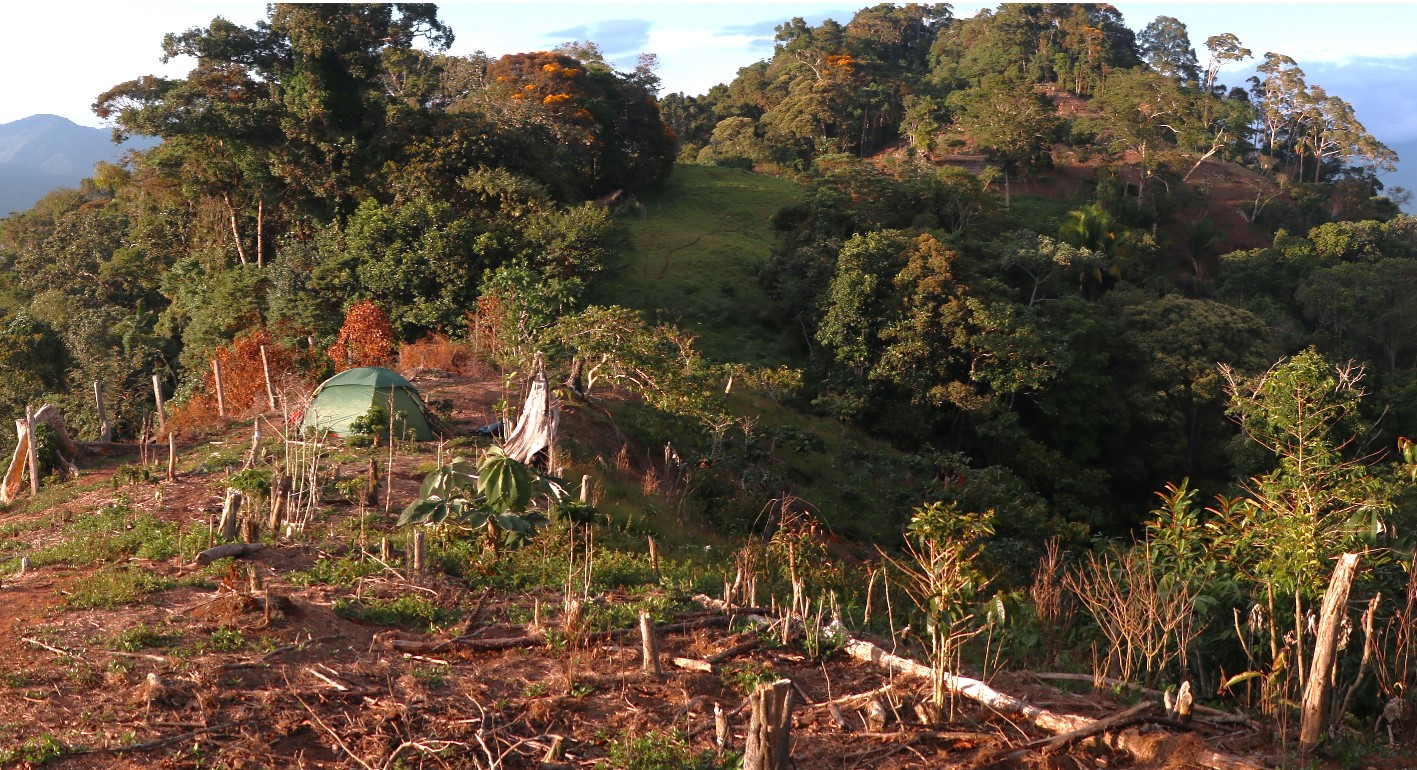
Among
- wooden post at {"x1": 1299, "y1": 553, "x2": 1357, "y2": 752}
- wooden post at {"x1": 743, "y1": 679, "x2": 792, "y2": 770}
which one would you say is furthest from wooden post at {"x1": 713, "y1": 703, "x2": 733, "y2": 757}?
wooden post at {"x1": 1299, "y1": 553, "x2": 1357, "y2": 752}

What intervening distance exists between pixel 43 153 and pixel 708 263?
12953 centimetres

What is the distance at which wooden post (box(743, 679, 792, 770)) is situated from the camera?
4035 millimetres

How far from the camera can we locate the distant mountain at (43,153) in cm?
10144

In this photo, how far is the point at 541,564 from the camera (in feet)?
25.2

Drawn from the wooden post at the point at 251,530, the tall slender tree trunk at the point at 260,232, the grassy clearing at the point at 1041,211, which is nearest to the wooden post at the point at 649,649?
the wooden post at the point at 251,530

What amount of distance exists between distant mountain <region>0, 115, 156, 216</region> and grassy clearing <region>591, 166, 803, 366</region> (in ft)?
262

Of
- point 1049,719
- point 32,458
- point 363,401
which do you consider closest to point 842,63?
point 363,401

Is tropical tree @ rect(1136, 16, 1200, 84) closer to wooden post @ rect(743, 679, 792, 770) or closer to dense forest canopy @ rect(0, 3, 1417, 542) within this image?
dense forest canopy @ rect(0, 3, 1417, 542)

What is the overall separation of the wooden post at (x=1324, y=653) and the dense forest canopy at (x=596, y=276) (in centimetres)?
888

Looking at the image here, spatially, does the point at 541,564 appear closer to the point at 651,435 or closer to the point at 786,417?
the point at 651,435

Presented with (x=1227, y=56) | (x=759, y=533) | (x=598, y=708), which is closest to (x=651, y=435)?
(x=759, y=533)

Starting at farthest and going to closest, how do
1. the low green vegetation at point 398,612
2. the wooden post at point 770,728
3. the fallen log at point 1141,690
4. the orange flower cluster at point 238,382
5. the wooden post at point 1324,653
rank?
the orange flower cluster at point 238,382 < the low green vegetation at point 398,612 < the fallen log at point 1141,690 < the wooden post at point 1324,653 < the wooden post at point 770,728

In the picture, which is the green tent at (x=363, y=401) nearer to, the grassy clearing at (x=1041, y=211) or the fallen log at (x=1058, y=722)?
the fallen log at (x=1058, y=722)

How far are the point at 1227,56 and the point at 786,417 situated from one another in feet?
136
